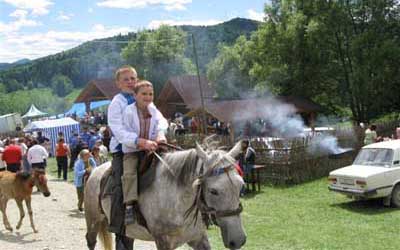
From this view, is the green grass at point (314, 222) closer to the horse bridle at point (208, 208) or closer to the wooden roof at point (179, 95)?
the horse bridle at point (208, 208)

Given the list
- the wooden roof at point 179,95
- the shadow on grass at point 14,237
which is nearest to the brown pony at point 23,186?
the shadow on grass at point 14,237

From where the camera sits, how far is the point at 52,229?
486 inches

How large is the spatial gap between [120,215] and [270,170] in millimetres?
14364

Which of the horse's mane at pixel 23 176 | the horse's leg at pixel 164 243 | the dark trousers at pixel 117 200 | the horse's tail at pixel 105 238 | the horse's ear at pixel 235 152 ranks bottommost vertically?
the horse's mane at pixel 23 176

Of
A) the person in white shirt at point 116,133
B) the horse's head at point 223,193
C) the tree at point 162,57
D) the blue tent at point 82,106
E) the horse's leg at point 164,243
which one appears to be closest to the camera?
the horse's head at point 223,193

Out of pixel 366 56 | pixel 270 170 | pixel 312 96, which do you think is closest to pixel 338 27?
pixel 366 56

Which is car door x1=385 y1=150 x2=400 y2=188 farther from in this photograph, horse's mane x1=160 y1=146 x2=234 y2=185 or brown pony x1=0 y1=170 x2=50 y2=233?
horse's mane x1=160 y1=146 x2=234 y2=185

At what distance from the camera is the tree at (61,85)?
5482 inches

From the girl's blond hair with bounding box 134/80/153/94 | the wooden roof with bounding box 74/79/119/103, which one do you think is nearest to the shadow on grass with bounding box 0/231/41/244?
the girl's blond hair with bounding box 134/80/153/94

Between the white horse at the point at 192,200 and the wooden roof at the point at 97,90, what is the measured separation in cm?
4544

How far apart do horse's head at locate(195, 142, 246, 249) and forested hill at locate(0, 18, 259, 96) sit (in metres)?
62.3

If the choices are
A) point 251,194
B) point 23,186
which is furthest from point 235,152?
point 251,194

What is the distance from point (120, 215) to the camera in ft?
18.6

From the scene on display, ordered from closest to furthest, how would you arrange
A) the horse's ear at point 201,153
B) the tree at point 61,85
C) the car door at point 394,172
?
the horse's ear at point 201,153 < the car door at point 394,172 < the tree at point 61,85
